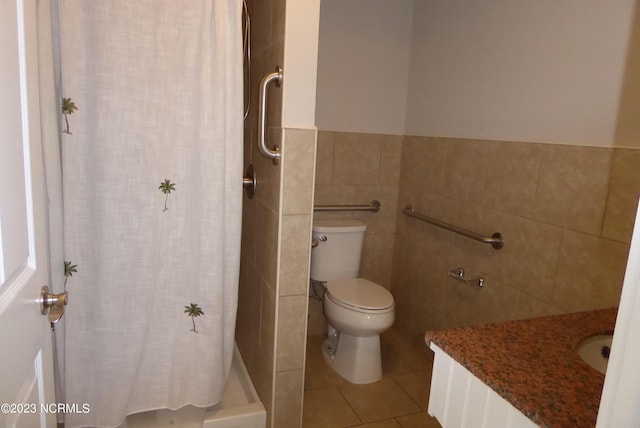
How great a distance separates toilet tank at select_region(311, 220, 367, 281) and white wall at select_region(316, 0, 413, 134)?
2.05 ft

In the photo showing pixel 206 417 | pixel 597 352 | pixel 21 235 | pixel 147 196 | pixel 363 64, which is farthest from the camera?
pixel 363 64

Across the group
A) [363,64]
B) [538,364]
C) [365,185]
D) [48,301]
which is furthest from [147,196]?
[363,64]

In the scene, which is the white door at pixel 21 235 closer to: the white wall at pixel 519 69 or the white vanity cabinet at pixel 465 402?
the white vanity cabinet at pixel 465 402

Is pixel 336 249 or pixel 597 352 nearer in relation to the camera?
pixel 597 352

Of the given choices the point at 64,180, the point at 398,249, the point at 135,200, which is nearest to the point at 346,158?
the point at 398,249

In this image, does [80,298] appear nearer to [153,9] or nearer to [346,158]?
[153,9]

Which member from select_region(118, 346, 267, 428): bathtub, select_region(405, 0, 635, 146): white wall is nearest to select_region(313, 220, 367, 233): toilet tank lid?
select_region(405, 0, 635, 146): white wall

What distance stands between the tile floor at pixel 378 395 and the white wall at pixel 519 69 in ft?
4.55

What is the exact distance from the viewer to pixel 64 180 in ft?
4.76

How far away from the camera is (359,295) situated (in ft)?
7.75

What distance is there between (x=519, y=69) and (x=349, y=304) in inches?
56.1

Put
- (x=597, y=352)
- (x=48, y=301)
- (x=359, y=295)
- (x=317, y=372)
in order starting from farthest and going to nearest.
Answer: (x=317, y=372), (x=359, y=295), (x=597, y=352), (x=48, y=301)

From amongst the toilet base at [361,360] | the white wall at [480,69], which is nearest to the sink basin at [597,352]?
the white wall at [480,69]

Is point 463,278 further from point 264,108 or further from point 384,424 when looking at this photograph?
point 264,108
